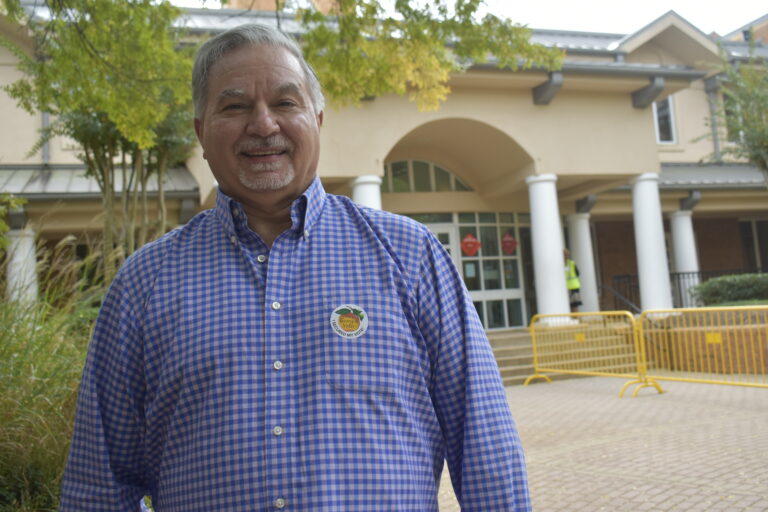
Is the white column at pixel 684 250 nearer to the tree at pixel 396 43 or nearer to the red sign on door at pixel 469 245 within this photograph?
the red sign on door at pixel 469 245

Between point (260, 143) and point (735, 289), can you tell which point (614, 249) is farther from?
point (260, 143)

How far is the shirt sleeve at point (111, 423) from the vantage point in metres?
1.84

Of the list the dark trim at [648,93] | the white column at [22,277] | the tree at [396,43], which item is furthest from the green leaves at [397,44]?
the dark trim at [648,93]

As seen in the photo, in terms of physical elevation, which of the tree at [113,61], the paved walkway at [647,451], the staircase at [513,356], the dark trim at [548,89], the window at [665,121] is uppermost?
the window at [665,121]

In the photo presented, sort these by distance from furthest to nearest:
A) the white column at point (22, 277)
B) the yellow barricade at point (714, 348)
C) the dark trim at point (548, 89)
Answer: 1. the dark trim at point (548, 89)
2. the yellow barricade at point (714, 348)
3. the white column at point (22, 277)

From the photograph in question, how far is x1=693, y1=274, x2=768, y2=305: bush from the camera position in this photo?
545 inches

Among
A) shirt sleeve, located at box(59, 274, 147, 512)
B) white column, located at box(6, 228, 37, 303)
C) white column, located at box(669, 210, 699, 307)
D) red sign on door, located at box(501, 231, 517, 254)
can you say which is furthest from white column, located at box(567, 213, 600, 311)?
shirt sleeve, located at box(59, 274, 147, 512)

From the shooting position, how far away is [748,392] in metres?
9.87

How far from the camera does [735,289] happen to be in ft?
46.3

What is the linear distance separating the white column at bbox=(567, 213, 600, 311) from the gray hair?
16.4 metres

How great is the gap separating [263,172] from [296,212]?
140 millimetres

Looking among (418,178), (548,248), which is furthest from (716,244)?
(418,178)

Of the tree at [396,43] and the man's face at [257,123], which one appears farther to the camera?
the tree at [396,43]

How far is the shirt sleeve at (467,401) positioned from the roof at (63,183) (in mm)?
12628
